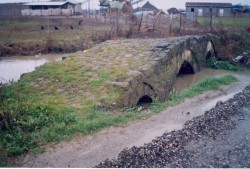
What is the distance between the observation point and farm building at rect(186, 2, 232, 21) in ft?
78.2

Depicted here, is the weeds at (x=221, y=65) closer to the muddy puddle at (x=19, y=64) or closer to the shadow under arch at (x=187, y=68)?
the shadow under arch at (x=187, y=68)

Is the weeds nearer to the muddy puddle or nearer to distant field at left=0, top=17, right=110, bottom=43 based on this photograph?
distant field at left=0, top=17, right=110, bottom=43

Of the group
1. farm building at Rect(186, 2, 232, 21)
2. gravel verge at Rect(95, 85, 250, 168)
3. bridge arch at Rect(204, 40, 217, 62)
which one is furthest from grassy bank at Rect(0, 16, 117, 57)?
gravel verge at Rect(95, 85, 250, 168)

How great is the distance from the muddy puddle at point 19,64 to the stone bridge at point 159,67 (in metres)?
6.02

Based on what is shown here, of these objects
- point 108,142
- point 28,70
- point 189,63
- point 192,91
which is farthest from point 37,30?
point 108,142

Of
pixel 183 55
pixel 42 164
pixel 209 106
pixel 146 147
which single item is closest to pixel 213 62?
pixel 183 55

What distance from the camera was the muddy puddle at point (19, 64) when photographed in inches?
641

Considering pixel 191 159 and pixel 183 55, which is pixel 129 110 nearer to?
pixel 191 159

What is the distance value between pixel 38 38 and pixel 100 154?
18058 mm

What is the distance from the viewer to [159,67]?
12000 millimetres

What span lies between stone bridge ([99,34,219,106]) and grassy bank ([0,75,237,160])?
99cm

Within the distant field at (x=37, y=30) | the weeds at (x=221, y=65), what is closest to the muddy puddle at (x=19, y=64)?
the distant field at (x=37, y=30)

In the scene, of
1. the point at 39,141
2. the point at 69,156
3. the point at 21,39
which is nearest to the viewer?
the point at 69,156

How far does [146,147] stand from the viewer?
6.73 metres
